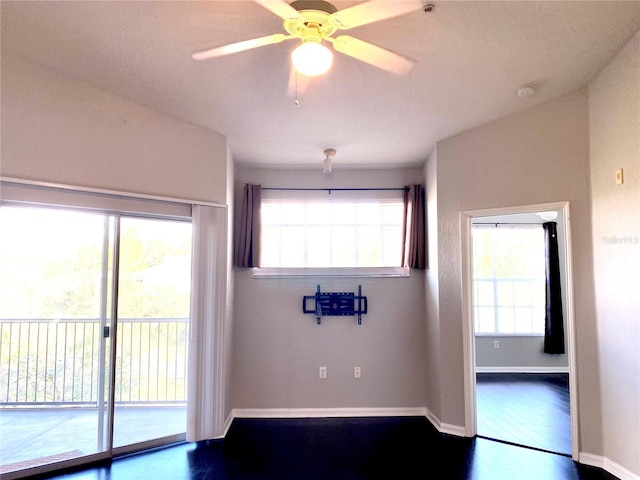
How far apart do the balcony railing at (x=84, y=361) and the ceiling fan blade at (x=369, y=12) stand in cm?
270

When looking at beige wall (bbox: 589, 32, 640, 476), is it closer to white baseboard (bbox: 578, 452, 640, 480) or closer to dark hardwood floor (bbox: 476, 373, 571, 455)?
white baseboard (bbox: 578, 452, 640, 480)

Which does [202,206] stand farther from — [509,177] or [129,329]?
[509,177]

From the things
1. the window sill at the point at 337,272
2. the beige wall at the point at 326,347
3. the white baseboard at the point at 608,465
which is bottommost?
the white baseboard at the point at 608,465

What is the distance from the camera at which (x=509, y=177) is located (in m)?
→ 3.33

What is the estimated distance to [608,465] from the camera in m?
2.75

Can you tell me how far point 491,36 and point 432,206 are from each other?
1956mm

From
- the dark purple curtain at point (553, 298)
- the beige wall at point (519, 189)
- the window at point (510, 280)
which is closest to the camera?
the beige wall at point (519, 189)

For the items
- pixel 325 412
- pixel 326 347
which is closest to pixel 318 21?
pixel 326 347

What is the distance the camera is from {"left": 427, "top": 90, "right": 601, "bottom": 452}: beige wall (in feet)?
9.63

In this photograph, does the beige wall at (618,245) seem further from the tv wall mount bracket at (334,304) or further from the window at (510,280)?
Answer: the window at (510,280)

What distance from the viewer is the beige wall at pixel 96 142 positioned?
2527mm

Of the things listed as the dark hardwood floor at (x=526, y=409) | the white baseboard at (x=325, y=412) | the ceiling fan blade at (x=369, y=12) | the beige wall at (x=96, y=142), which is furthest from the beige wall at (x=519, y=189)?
the beige wall at (x=96, y=142)

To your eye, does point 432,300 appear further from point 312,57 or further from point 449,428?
point 312,57

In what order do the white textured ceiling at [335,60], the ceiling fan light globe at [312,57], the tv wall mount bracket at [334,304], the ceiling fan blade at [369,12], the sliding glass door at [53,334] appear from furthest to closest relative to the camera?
the tv wall mount bracket at [334,304] → the sliding glass door at [53,334] → the white textured ceiling at [335,60] → the ceiling fan light globe at [312,57] → the ceiling fan blade at [369,12]
